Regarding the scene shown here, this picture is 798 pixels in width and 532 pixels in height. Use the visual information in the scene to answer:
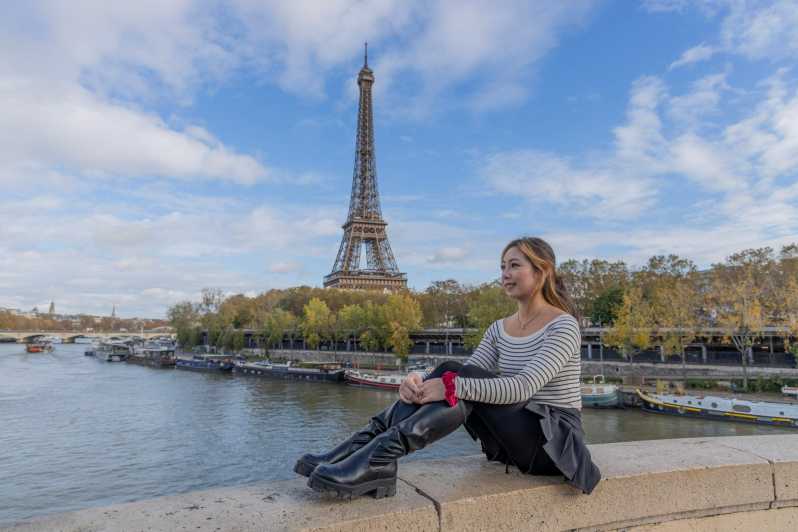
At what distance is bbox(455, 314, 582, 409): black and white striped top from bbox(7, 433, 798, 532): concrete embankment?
0.38 m

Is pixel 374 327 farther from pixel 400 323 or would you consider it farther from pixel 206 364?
pixel 206 364

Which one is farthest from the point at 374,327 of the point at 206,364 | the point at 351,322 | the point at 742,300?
the point at 742,300

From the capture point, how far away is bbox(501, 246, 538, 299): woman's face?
9.95 ft

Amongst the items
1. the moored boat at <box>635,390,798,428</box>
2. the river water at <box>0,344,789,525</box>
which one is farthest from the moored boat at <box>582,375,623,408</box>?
the moored boat at <box>635,390,798,428</box>

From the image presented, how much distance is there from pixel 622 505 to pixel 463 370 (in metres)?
0.94

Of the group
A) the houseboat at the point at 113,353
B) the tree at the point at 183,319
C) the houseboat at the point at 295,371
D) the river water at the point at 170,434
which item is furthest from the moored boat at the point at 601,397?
the tree at the point at 183,319

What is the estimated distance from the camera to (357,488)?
223 cm

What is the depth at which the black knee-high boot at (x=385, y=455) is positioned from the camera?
2234 mm

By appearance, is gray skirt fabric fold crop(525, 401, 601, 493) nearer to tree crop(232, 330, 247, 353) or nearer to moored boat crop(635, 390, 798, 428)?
moored boat crop(635, 390, 798, 428)

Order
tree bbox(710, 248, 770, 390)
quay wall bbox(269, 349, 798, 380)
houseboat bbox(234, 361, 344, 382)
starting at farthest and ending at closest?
houseboat bbox(234, 361, 344, 382), quay wall bbox(269, 349, 798, 380), tree bbox(710, 248, 770, 390)

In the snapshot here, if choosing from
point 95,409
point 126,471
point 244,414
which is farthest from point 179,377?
point 126,471

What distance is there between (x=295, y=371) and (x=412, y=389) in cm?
3956

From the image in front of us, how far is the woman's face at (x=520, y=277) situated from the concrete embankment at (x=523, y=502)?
918 millimetres

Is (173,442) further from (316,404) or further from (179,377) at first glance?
(179,377)
